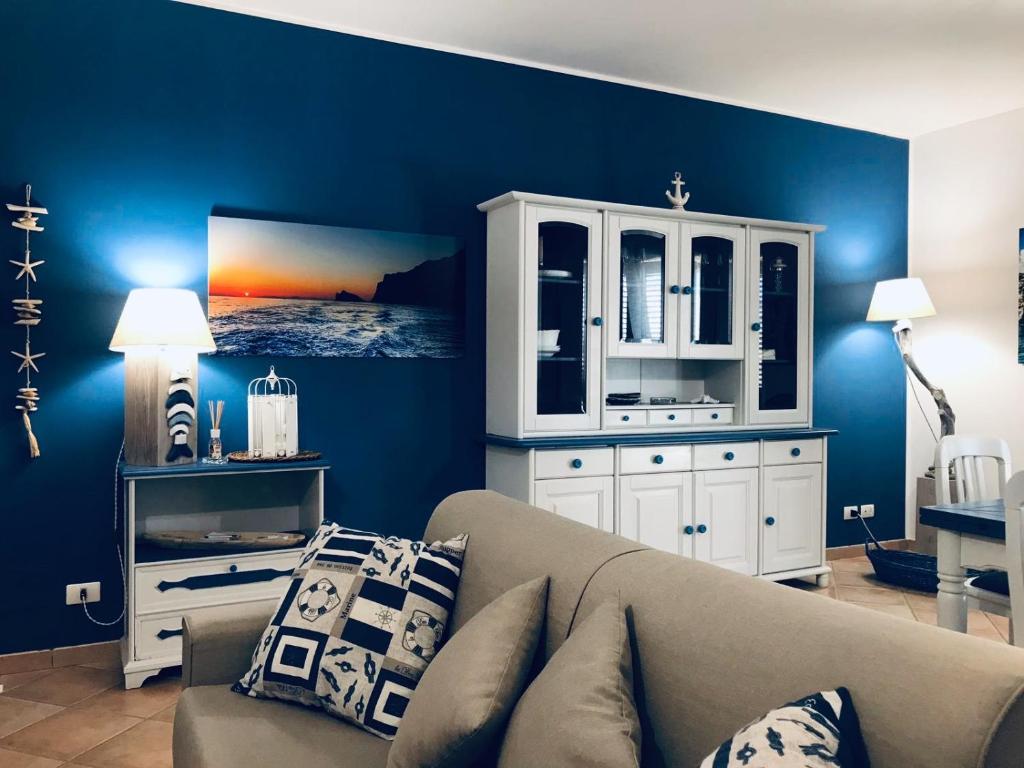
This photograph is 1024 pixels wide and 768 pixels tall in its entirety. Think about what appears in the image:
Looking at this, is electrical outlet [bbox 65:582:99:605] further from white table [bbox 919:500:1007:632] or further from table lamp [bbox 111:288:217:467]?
white table [bbox 919:500:1007:632]

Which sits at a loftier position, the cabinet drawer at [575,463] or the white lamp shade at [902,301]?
the white lamp shade at [902,301]

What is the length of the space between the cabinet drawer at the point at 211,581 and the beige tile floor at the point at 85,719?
1.05ft

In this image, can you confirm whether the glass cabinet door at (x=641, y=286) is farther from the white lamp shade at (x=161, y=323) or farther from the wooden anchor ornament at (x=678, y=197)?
the white lamp shade at (x=161, y=323)

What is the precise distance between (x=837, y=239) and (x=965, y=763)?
187 inches

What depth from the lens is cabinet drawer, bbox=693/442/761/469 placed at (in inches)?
162

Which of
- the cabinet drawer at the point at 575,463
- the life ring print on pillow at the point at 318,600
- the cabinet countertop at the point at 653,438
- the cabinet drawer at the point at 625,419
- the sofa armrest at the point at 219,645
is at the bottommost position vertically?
the sofa armrest at the point at 219,645

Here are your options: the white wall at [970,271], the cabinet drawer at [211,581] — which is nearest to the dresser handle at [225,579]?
the cabinet drawer at [211,581]

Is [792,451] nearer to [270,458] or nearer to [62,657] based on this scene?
[270,458]

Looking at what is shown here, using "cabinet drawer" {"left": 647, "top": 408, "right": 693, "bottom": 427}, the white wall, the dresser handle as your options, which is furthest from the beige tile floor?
the white wall

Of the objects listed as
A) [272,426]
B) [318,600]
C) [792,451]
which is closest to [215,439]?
[272,426]

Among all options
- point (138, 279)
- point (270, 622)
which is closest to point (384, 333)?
point (138, 279)

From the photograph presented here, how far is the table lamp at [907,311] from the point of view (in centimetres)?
480

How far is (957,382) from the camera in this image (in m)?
5.17

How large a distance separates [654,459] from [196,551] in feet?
6.60
